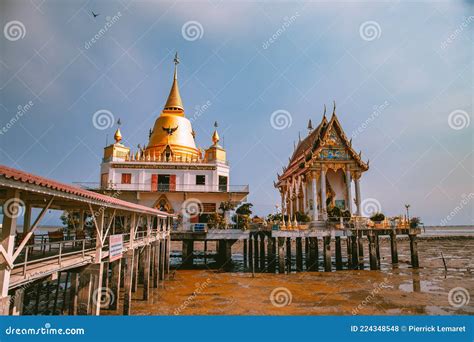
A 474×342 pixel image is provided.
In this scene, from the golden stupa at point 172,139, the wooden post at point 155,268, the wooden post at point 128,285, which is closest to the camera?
the wooden post at point 128,285

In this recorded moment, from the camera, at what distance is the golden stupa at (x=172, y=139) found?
113 ft

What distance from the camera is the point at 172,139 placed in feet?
117

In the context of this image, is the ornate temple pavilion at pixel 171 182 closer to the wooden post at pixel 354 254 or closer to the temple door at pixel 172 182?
the temple door at pixel 172 182

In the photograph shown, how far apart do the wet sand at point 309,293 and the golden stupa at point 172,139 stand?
15.0 meters

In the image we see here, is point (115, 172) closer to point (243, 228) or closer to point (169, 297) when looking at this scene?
point (243, 228)

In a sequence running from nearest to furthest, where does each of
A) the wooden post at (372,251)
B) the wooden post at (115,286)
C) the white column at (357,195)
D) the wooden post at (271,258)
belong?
the wooden post at (115,286)
the wooden post at (372,251)
the wooden post at (271,258)
the white column at (357,195)

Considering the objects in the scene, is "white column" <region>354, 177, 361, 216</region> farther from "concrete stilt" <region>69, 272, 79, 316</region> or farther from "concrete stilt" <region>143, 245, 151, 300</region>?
"concrete stilt" <region>69, 272, 79, 316</region>

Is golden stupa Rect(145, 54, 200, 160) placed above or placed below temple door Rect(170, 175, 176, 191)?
above

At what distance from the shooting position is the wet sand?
13.0 metres

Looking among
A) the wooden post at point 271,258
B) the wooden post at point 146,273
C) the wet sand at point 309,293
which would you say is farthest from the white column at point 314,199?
the wooden post at point 146,273

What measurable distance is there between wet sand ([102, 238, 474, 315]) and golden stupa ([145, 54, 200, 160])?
49.1 ft

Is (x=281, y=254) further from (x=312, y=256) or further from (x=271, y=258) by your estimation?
(x=271, y=258)

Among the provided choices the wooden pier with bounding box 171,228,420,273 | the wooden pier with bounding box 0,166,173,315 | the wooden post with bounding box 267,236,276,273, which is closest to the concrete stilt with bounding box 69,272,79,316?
the wooden pier with bounding box 0,166,173,315

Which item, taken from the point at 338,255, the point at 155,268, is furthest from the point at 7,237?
the point at 338,255
